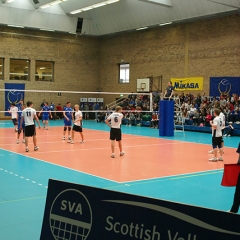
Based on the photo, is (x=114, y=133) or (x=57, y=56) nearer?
(x=114, y=133)

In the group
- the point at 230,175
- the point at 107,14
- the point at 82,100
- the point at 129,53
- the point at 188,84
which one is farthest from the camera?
the point at 82,100

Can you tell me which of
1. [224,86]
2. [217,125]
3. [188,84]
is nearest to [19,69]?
[188,84]

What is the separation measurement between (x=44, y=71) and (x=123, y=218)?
36.4 metres

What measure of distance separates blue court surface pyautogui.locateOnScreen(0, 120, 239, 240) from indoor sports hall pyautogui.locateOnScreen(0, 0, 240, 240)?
0.09 feet

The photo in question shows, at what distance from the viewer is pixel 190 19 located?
30281 mm

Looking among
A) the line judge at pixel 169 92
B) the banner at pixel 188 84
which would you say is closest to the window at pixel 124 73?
the banner at pixel 188 84

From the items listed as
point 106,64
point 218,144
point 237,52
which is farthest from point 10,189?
point 106,64

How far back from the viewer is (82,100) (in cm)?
3772

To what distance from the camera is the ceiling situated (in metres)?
28.8

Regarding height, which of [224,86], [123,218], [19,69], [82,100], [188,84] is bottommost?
[123,218]

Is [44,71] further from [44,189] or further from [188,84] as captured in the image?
[44,189]

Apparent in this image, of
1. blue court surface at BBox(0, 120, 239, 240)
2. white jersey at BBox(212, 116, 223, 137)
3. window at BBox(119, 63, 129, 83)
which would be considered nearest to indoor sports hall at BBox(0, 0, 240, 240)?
blue court surface at BBox(0, 120, 239, 240)

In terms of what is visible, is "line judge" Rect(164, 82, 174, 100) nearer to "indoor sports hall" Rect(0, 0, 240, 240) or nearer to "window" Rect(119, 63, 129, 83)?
"indoor sports hall" Rect(0, 0, 240, 240)

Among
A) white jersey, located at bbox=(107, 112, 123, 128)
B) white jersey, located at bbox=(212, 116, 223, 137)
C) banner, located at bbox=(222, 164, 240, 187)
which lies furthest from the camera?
white jersey, located at bbox=(107, 112, 123, 128)
